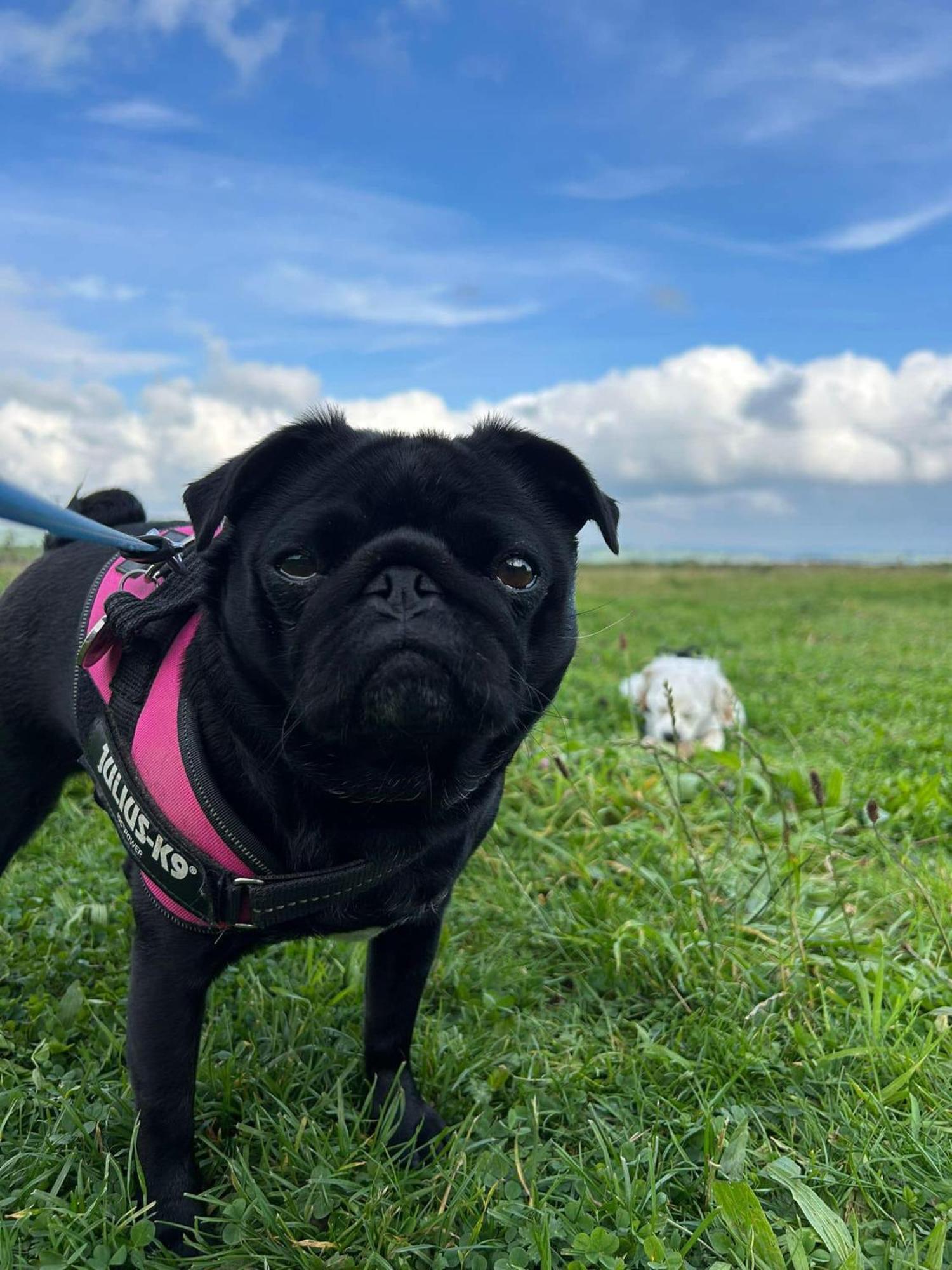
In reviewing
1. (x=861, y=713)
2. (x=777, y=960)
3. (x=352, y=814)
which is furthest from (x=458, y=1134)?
(x=861, y=713)

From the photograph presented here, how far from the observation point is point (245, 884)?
1957mm

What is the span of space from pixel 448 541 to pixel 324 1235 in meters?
1.68

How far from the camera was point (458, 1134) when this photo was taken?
2.41 metres

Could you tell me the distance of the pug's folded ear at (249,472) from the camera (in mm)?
1925

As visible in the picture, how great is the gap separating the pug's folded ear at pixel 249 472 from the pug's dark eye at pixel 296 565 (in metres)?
0.18

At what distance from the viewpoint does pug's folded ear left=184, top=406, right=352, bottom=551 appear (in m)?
1.92

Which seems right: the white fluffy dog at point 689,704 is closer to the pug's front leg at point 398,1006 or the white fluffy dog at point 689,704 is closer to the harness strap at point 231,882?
the pug's front leg at point 398,1006

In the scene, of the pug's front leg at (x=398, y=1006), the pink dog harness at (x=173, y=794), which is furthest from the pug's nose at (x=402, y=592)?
the pug's front leg at (x=398, y=1006)

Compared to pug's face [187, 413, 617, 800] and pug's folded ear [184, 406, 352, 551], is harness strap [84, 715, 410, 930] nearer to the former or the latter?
pug's face [187, 413, 617, 800]

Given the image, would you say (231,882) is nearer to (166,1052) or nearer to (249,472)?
(166,1052)

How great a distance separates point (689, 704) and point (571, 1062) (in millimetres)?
4150

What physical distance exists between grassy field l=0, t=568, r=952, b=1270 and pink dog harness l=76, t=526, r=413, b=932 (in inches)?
28.4

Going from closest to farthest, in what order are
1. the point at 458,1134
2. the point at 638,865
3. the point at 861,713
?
the point at 458,1134, the point at 638,865, the point at 861,713

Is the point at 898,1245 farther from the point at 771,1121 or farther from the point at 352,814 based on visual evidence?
the point at 352,814
